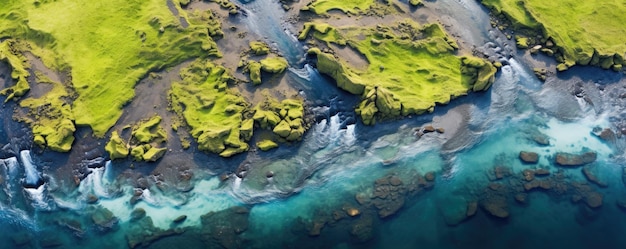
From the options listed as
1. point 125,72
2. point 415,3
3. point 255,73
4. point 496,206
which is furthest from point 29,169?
point 415,3

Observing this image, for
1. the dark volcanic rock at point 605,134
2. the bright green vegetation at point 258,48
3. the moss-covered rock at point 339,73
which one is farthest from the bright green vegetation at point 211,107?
the dark volcanic rock at point 605,134

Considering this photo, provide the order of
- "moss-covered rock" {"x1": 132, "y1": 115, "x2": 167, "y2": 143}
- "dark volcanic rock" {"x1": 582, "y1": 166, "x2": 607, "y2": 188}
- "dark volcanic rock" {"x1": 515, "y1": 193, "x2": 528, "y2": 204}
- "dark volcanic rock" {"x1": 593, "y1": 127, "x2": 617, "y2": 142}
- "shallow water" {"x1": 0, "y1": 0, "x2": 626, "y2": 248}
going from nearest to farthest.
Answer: "shallow water" {"x1": 0, "y1": 0, "x2": 626, "y2": 248}
"dark volcanic rock" {"x1": 515, "y1": 193, "x2": 528, "y2": 204}
"dark volcanic rock" {"x1": 582, "y1": 166, "x2": 607, "y2": 188}
"moss-covered rock" {"x1": 132, "y1": 115, "x2": 167, "y2": 143}
"dark volcanic rock" {"x1": 593, "y1": 127, "x2": 617, "y2": 142}

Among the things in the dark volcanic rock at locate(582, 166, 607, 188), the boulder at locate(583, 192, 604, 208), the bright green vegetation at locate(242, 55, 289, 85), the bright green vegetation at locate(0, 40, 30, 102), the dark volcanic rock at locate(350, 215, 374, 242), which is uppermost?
the bright green vegetation at locate(242, 55, 289, 85)

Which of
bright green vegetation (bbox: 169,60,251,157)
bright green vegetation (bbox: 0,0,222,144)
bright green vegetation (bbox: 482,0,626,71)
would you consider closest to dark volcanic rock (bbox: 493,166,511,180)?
bright green vegetation (bbox: 482,0,626,71)

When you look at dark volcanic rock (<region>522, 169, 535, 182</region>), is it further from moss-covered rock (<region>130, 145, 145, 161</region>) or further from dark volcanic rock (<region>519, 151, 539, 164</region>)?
moss-covered rock (<region>130, 145, 145, 161</region>)

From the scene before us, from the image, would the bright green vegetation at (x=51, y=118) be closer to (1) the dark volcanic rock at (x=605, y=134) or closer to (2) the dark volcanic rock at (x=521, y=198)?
(2) the dark volcanic rock at (x=521, y=198)

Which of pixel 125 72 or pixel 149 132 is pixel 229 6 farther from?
pixel 149 132

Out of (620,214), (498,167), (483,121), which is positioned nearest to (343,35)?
(483,121)
